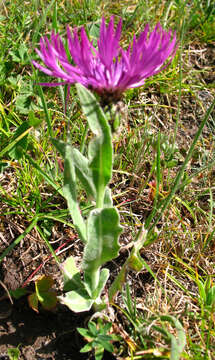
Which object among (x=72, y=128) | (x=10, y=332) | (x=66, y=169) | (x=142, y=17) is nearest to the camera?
(x=66, y=169)

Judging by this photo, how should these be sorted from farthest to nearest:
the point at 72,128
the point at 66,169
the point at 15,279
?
the point at 72,128 < the point at 15,279 < the point at 66,169

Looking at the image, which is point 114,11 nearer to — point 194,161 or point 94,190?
point 194,161

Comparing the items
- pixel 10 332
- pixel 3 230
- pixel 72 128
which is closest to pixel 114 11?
pixel 72 128

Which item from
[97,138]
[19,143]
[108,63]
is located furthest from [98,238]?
[19,143]

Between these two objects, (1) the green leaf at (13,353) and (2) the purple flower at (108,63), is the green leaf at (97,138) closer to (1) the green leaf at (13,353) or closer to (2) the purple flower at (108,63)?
(2) the purple flower at (108,63)

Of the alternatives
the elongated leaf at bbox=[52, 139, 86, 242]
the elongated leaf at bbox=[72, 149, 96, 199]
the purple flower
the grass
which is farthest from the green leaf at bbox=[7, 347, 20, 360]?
the purple flower

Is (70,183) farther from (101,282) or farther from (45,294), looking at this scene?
(45,294)
